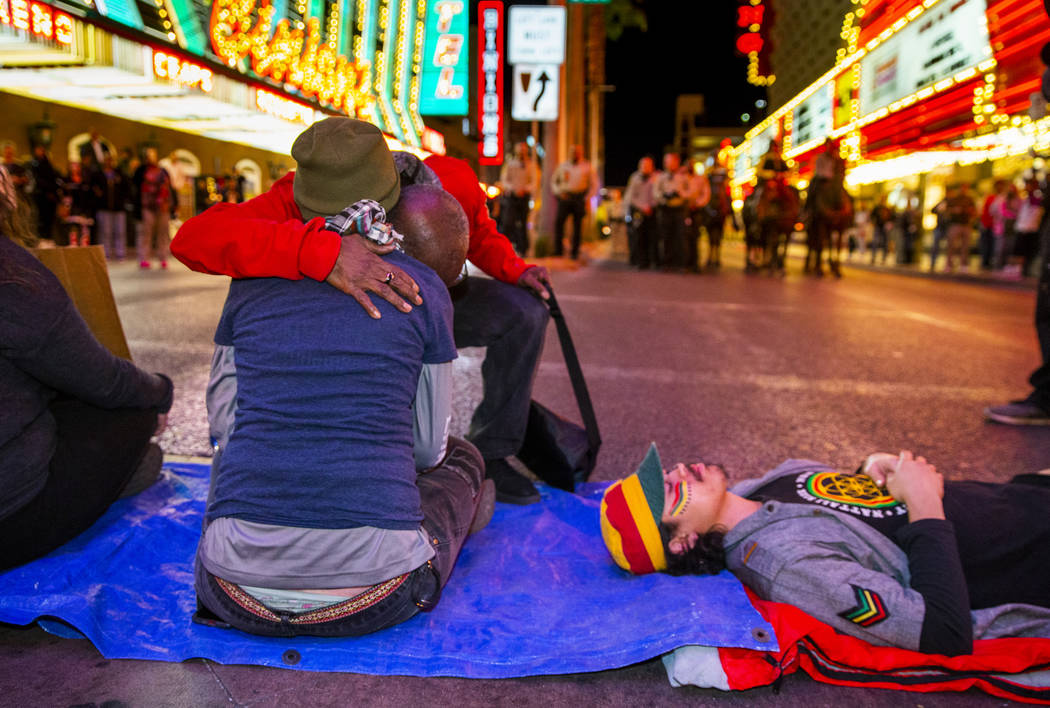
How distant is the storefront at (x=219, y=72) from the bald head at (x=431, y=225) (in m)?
6.61

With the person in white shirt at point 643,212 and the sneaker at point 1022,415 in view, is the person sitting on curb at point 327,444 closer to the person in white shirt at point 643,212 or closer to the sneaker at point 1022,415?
the sneaker at point 1022,415

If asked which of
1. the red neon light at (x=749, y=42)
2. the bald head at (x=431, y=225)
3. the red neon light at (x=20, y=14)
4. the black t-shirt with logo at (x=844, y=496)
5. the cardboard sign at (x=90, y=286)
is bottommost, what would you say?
the black t-shirt with logo at (x=844, y=496)

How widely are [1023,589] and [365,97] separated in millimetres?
22938

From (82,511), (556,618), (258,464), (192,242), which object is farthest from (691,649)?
(82,511)

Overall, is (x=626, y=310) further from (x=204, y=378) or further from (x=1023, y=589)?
(x=1023, y=589)

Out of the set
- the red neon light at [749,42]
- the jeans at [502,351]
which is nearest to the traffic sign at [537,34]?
the red neon light at [749,42]

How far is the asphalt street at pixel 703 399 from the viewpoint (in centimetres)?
185

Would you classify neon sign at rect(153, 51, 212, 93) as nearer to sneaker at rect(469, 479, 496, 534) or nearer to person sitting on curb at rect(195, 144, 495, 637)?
sneaker at rect(469, 479, 496, 534)

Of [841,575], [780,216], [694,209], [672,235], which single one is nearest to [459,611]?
[841,575]

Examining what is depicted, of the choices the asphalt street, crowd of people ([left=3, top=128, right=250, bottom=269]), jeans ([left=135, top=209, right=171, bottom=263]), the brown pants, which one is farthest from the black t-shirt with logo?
the brown pants

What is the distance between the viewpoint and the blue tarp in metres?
1.91

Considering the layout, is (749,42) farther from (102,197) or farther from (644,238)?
(102,197)

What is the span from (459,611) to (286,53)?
17970mm

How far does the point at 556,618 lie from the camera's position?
2.14 meters
